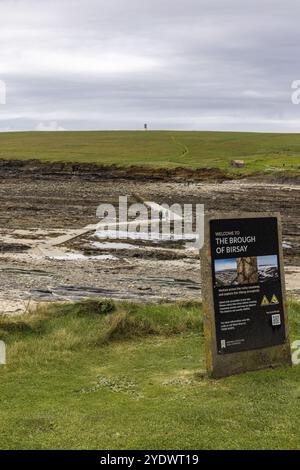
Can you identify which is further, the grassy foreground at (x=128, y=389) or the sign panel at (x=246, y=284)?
Answer: the sign panel at (x=246, y=284)

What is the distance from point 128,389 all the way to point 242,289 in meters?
1.91

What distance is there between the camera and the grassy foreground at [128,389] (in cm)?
626

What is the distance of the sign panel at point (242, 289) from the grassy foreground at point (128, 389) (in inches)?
15.6

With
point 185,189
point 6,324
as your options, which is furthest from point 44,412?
point 185,189

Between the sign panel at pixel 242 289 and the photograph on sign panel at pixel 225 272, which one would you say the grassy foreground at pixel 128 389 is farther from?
the photograph on sign panel at pixel 225 272

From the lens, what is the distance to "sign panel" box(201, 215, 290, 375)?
8.03 metres

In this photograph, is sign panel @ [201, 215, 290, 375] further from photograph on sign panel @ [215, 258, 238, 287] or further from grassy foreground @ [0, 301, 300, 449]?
grassy foreground @ [0, 301, 300, 449]

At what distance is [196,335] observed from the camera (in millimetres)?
10086

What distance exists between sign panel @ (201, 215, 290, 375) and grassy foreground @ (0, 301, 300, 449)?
0.40 metres

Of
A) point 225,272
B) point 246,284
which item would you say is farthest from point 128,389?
point 246,284

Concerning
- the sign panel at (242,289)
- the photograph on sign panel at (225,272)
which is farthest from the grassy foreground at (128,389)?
the photograph on sign panel at (225,272)

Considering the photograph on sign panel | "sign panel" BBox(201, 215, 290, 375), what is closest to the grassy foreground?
"sign panel" BBox(201, 215, 290, 375)

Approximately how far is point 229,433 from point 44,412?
197 cm
